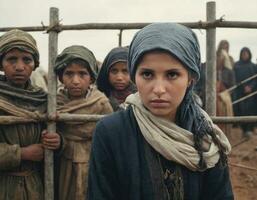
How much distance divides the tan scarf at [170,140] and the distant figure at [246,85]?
8101mm

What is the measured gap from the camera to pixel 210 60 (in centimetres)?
289

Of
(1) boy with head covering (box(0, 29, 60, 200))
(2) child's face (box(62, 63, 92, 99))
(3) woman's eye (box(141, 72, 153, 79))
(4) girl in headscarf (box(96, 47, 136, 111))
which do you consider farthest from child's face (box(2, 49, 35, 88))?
(3) woman's eye (box(141, 72, 153, 79))

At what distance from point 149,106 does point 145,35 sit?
0.27 metres

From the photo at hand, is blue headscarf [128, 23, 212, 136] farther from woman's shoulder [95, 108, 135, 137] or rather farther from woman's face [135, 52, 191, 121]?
woman's shoulder [95, 108, 135, 137]

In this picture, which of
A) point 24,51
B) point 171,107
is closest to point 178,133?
point 171,107

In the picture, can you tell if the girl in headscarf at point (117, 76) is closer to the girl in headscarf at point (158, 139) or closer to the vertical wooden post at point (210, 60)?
the vertical wooden post at point (210, 60)

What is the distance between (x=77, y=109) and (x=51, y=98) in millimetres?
187

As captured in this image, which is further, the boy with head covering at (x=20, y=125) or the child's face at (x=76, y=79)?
the child's face at (x=76, y=79)

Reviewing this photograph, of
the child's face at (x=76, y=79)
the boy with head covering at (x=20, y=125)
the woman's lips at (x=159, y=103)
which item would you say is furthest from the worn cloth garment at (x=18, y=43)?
the woman's lips at (x=159, y=103)

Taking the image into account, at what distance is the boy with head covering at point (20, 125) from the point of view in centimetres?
268

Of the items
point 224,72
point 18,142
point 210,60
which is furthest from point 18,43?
point 224,72

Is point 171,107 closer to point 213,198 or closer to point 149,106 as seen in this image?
point 149,106

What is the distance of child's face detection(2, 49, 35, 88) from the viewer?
2.70 m

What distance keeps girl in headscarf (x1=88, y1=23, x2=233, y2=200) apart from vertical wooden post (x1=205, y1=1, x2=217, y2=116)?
1176 mm
